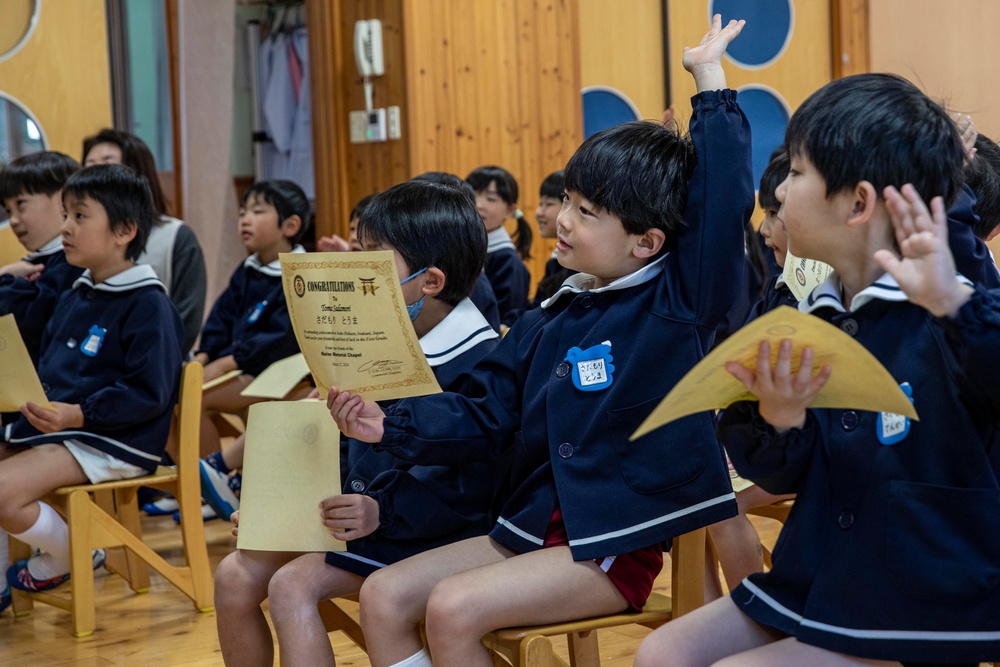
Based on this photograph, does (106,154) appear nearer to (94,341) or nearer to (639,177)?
(94,341)

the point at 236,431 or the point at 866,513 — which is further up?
the point at 866,513

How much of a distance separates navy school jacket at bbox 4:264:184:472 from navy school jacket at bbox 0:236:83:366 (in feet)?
1.70

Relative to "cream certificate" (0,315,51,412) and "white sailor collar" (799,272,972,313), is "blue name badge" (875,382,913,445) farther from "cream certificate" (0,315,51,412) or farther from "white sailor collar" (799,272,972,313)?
"cream certificate" (0,315,51,412)

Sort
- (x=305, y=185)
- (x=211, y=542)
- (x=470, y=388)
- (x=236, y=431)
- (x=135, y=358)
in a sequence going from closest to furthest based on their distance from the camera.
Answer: (x=470, y=388) < (x=135, y=358) < (x=211, y=542) < (x=236, y=431) < (x=305, y=185)

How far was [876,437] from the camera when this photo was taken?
3.74ft

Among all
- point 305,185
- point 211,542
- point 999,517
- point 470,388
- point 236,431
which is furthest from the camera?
point 305,185

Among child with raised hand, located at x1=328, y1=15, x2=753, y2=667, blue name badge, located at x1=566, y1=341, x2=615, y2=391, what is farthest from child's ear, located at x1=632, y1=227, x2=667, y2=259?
blue name badge, located at x1=566, y1=341, x2=615, y2=391

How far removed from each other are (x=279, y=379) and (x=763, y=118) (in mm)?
3756

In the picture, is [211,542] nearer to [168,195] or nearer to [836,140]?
[168,195]

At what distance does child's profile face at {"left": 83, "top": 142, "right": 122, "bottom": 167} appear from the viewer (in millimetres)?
3705

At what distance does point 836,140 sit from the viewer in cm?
114

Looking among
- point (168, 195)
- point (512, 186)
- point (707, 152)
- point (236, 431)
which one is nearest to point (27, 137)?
point (168, 195)

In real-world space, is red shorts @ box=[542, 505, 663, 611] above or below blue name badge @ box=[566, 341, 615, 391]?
below

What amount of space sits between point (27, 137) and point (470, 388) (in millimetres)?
3256
